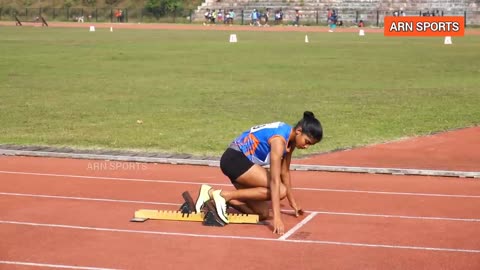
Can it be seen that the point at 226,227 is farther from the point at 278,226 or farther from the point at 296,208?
the point at 296,208

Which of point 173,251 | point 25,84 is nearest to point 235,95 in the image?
point 25,84

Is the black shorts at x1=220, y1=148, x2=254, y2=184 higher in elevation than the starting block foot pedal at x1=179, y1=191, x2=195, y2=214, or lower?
higher

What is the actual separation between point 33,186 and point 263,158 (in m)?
3.59

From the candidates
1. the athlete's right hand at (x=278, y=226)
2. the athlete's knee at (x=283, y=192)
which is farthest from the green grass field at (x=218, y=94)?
the athlete's right hand at (x=278, y=226)

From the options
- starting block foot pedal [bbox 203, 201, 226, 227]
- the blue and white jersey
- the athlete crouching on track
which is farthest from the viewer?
starting block foot pedal [bbox 203, 201, 226, 227]

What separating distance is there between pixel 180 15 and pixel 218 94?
71216 millimetres

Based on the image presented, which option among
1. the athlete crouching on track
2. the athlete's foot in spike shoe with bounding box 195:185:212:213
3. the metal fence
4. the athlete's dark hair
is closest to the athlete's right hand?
the athlete crouching on track

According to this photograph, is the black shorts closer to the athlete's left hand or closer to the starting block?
the starting block

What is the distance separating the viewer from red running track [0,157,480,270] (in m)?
8.41

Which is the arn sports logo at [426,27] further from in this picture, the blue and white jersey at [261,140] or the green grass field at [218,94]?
the blue and white jersey at [261,140]

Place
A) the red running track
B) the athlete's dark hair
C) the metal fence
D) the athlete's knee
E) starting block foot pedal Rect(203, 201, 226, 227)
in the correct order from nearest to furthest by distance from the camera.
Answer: the red running track < the athlete's dark hair < starting block foot pedal Rect(203, 201, 226, 227) < the athlete's knee < the metal fence

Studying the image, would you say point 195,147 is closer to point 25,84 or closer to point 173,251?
point 173,251

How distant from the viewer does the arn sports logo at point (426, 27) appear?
227 ft

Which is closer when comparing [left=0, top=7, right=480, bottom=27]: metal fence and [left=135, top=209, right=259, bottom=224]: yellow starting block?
[left=135, top=209, right=259, bottom=224]: yellow starting block
